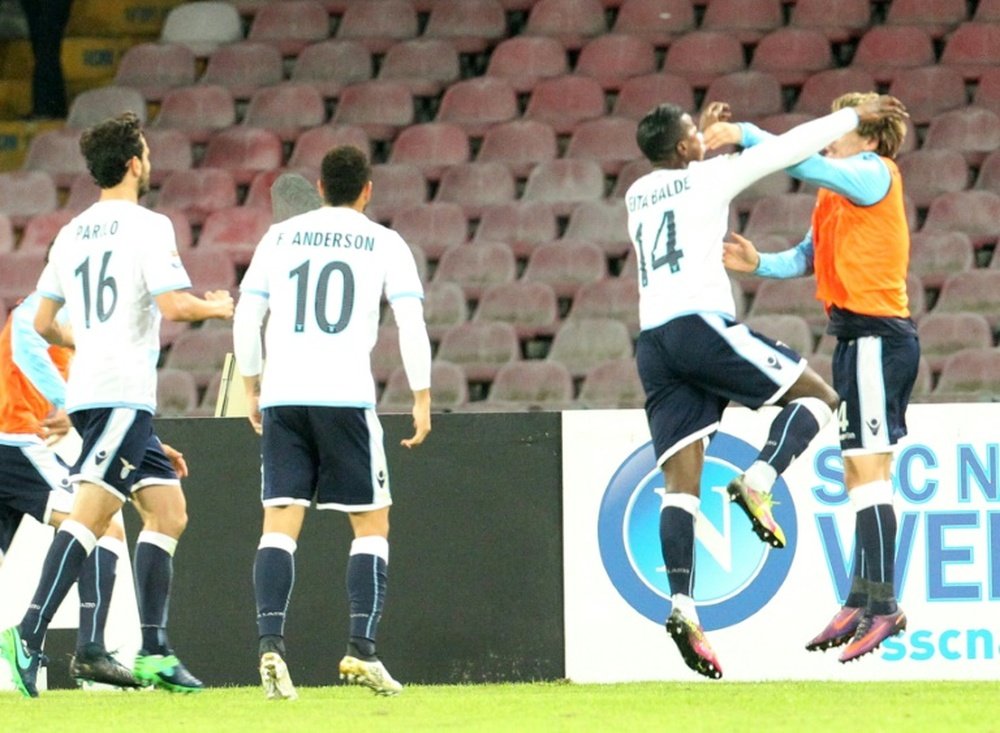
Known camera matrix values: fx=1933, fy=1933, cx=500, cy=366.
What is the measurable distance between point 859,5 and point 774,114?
4.17 ft

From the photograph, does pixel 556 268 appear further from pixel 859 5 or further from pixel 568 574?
pixel 568 574

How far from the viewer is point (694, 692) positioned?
6.61 meters

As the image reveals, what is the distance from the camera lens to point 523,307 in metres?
11.3

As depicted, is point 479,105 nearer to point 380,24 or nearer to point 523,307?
point 380,24

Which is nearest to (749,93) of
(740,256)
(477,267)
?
(477,267)

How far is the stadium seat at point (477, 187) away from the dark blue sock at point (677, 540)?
5.96 meters

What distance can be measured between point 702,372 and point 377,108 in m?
7.09

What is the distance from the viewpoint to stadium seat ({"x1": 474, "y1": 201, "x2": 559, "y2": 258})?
38.8 ft

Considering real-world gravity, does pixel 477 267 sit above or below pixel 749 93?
below

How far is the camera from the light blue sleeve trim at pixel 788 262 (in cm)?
689

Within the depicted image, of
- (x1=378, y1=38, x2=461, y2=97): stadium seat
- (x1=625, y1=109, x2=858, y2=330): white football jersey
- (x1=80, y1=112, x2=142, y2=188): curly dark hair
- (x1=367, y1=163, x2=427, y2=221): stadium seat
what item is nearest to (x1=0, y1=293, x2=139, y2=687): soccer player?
(x1=80, y1=112, x2=142, y2=188): curly dark hair

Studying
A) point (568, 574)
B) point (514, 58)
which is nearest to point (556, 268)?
point (514, 58)

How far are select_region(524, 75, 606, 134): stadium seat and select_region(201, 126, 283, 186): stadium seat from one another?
1727mm

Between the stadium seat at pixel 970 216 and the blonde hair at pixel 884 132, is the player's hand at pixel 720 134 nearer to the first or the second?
the blonde hair at pixel 884 132
